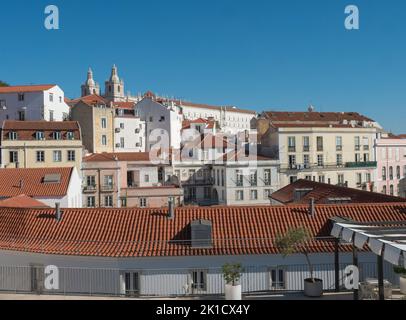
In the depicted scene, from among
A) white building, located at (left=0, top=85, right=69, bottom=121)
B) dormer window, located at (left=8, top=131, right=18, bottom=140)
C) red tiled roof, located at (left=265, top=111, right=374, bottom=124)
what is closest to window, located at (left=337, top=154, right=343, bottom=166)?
red tiled roof, located at (left=265, top=111, right=374, bottom=124)

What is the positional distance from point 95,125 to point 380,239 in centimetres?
6673

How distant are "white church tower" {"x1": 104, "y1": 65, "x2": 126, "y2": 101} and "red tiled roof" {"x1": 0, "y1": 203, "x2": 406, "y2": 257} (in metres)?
125

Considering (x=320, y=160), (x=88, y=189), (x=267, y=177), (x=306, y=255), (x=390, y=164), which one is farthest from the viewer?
(x=390, y=164)

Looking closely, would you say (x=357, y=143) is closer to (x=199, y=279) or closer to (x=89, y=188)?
(x=89, y=188)

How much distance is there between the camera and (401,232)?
16.3 meters

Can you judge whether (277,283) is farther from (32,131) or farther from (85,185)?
(32,131)

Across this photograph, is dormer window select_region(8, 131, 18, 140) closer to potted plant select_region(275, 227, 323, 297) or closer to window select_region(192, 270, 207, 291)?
window select_region(192, 270, 207, 291)

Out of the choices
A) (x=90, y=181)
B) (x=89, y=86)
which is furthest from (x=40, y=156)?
(x=89, y=86)

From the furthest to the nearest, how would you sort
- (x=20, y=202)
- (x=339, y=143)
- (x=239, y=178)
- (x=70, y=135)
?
Answer: (x=339, y=143) → (x=239, y=178) → (x=70, y=135) → (x=20, y=202)

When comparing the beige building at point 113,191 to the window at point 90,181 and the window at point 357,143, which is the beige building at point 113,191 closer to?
the window at point 90,181

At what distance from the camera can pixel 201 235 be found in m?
22.1

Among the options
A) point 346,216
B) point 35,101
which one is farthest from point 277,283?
point 35,101

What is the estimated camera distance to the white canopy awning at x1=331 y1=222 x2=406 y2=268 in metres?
13.3

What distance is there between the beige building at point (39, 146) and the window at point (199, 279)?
41.2m
